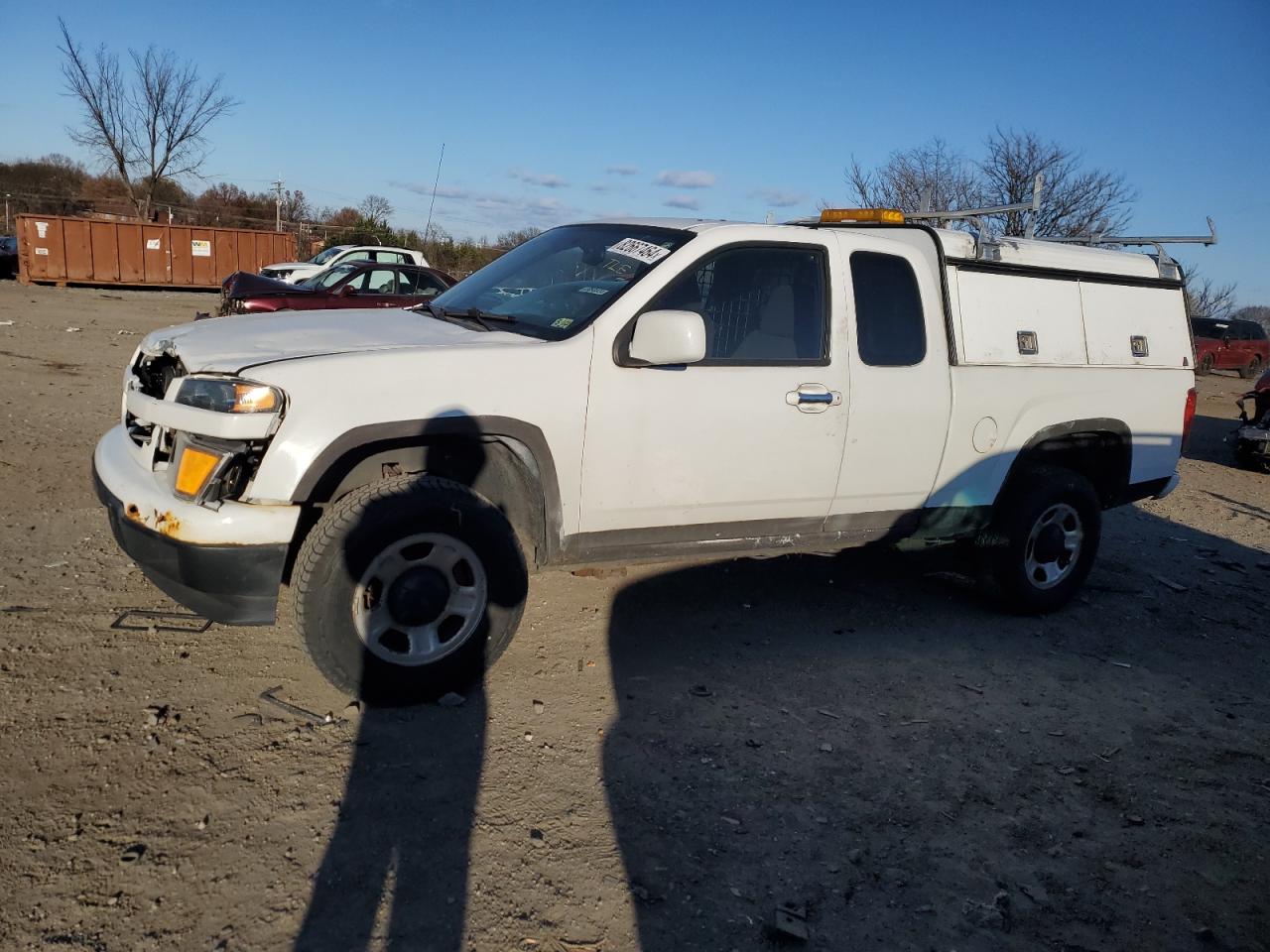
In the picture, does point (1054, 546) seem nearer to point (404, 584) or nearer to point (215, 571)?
point (404, 584)

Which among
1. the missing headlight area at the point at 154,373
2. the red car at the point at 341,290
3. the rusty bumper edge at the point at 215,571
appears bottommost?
the rusty bumper edge at the point at 215,571

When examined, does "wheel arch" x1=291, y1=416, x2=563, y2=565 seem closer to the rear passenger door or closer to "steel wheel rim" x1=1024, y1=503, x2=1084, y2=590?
the rear passenger door

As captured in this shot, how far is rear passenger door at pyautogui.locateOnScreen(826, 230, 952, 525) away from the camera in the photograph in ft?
14.2

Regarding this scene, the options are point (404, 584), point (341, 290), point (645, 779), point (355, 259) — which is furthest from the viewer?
point (355, 259)

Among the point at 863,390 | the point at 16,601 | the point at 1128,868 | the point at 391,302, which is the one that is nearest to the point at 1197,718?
the point at 1128,868

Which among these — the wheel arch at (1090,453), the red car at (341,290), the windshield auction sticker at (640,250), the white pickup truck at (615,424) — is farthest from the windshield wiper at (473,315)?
the red car at (341,290)

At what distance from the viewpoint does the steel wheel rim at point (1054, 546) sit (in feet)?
17.0

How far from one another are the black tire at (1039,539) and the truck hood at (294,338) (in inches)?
113

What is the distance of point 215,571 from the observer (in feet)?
10.5

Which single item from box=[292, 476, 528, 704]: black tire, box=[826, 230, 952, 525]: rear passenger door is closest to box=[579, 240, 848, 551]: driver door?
box=[826, 230, 952, 525]: rear passenger door

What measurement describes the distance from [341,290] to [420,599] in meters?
11.5

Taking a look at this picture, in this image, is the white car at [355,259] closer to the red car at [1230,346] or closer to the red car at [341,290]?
A: the red car at [341,290]

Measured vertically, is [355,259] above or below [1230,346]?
above

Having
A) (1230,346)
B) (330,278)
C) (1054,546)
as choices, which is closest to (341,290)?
Answer: (330,278)
